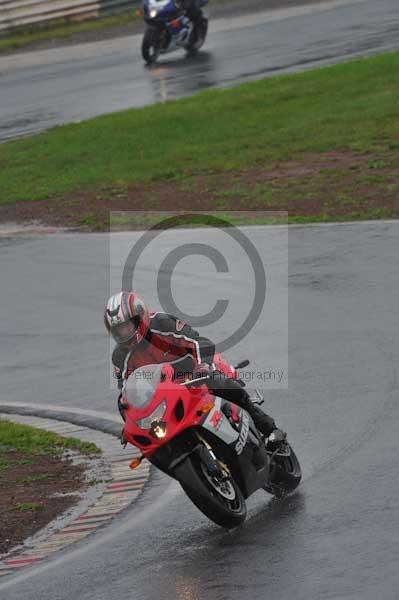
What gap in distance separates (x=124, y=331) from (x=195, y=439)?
910mm

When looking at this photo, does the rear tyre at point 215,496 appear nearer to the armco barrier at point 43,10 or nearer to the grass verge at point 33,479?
the grass verge at point 33,479

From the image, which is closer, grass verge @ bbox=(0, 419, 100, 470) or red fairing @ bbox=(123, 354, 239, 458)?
red fairing @ bbox=(123, 354, 239, 458)

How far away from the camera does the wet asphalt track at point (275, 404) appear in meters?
7.82

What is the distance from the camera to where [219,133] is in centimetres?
2522

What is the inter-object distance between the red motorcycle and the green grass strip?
14.0 m

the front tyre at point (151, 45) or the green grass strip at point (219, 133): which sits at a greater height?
the green grass strip at point (219, 133)

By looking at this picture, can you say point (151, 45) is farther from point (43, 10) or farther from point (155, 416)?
point (155, 416)

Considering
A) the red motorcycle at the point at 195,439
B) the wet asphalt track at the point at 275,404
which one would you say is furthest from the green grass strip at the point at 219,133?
the red motorcycle at the point at 195,439

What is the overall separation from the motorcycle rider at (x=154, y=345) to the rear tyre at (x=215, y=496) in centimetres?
69

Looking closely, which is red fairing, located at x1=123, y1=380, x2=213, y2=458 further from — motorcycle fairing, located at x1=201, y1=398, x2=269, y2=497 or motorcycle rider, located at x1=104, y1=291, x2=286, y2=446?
motorcycle rider, located at x1=104, y1=291, x2=286, y2=446

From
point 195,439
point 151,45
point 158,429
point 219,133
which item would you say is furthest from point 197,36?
point 158,429

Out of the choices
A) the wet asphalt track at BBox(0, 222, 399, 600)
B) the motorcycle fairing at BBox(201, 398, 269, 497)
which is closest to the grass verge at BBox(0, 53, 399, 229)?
the wet asphalt track at BBox(0, 222, 399, 600)

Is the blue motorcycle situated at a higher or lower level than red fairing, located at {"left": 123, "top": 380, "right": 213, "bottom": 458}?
lower

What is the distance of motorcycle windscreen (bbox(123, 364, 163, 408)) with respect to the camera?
837cm
